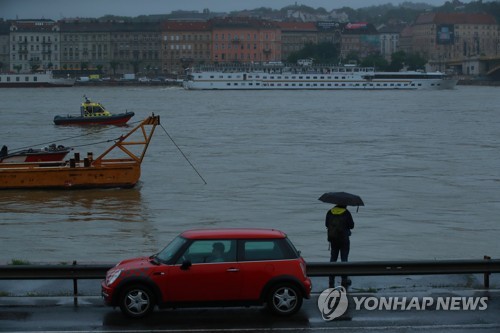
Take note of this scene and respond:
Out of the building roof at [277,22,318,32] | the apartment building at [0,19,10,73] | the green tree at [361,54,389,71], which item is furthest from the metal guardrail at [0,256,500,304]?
the building roof at [277,22,318,32]

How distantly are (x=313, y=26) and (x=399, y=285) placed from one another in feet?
575

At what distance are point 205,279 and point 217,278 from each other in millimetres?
103

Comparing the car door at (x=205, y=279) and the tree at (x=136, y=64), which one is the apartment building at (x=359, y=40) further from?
the car door at (x=205, y=279)

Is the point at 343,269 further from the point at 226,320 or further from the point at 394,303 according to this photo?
the point at 226,320

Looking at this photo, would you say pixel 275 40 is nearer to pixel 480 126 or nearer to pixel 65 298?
pixel 480 126

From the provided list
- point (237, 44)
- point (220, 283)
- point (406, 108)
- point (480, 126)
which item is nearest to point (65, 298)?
point (220, 283)

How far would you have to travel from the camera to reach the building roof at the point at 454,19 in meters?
190

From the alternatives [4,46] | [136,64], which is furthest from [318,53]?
[4,46]

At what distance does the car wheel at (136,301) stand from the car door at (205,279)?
0.56 feet

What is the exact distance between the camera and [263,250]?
379 inches

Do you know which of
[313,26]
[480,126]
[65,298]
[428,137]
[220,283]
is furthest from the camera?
[313,26]

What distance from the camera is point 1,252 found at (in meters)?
17.0

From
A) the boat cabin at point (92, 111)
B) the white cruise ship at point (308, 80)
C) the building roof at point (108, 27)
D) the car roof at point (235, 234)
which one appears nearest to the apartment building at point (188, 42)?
the building roof at point (108, 27)

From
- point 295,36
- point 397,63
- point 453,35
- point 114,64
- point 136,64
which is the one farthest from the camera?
point 453,35
